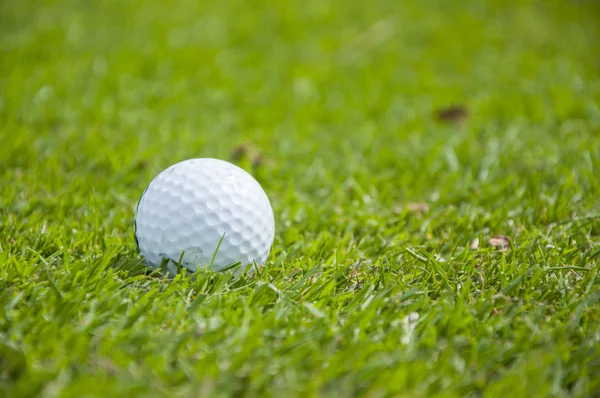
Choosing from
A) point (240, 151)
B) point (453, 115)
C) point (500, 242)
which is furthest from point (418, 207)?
point (453, 115)

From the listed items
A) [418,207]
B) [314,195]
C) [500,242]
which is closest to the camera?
[500,242]

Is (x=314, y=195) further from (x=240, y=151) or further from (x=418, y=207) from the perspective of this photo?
(x=240, y=151)

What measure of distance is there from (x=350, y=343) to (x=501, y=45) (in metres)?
5.31

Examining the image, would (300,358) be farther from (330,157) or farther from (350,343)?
(330,157)

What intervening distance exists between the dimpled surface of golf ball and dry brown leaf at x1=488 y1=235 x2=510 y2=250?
112 cm

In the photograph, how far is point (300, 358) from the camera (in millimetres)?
1719

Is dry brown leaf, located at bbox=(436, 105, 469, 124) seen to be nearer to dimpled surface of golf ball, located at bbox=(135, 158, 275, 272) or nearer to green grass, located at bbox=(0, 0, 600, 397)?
green grass, located at bbox=(0, 0, 600, 397)

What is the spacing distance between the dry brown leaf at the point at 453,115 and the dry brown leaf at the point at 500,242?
1.98m

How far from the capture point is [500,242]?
2.66 meters

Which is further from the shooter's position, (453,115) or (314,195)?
(453,115)

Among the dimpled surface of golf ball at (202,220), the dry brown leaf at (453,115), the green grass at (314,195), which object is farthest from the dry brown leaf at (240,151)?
the dry brown leaf at (453,115)

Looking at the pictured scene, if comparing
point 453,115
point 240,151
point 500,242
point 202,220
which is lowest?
point 500,242

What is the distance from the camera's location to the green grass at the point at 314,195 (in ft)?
5.63

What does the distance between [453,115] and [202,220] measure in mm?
2997
